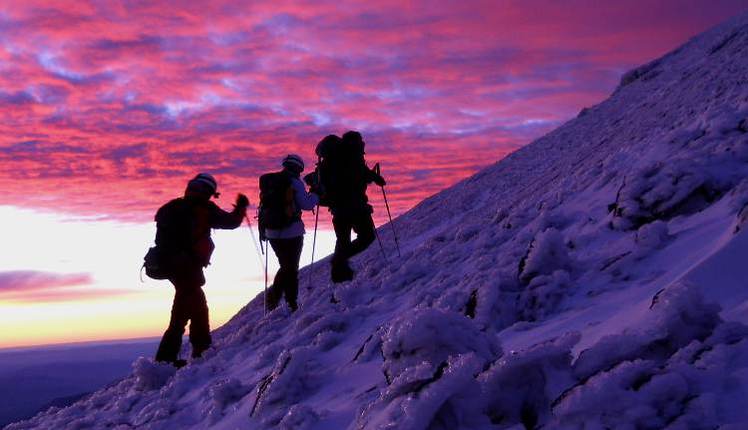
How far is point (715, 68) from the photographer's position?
17.7 m

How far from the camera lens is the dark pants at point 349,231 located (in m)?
11.1

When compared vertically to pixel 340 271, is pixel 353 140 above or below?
above

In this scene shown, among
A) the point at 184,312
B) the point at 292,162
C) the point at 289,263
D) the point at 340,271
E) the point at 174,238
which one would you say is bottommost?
the point at 184,312

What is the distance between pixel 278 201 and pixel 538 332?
613 centimetres

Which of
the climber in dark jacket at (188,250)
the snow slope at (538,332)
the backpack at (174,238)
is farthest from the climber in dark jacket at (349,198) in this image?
the backpack at (174,238)

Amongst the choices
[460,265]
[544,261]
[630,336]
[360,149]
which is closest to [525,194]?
[360,149]

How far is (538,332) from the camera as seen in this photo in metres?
4.84

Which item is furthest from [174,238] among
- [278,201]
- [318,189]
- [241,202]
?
[318,189]

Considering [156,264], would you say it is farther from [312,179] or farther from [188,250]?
[312,179]

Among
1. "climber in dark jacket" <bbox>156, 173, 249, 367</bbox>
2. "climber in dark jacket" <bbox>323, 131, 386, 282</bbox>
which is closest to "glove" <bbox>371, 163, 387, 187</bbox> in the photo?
"climber in dark jacket" <bbox>323, 131, 386, 282</bbox>

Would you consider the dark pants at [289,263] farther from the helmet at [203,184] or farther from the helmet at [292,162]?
the helmet at [203,184]

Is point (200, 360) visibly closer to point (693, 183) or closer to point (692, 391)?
point (693, 183)

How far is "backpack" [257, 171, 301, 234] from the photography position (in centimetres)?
1022

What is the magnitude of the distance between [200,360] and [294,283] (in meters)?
2.03
